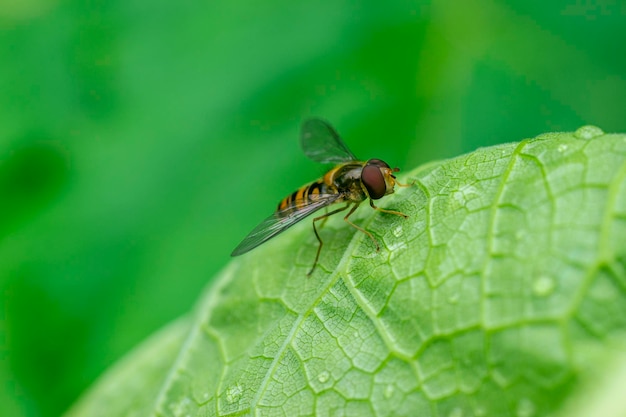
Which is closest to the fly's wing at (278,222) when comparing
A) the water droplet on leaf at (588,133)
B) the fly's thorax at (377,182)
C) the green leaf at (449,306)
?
the green leaf at (449,306)

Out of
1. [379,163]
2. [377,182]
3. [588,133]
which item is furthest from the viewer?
[379,163]

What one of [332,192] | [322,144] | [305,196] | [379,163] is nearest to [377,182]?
[379,163]

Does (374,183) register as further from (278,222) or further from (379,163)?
(278,222)

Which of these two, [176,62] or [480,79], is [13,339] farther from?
[480,79]

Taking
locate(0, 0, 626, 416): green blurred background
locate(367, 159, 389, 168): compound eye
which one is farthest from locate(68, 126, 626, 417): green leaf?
locate(0, 0, 626, 416): green blurred background

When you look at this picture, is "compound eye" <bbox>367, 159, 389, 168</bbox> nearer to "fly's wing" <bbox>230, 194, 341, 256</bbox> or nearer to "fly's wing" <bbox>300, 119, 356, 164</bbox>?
"fly's wing" <bbox>230, 194, 341, 256</bbox>

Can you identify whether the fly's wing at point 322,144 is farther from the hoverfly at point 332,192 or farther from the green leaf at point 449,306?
the green leaf at point 449,306

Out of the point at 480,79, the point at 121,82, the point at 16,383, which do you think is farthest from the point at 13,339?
the point at 480,79
